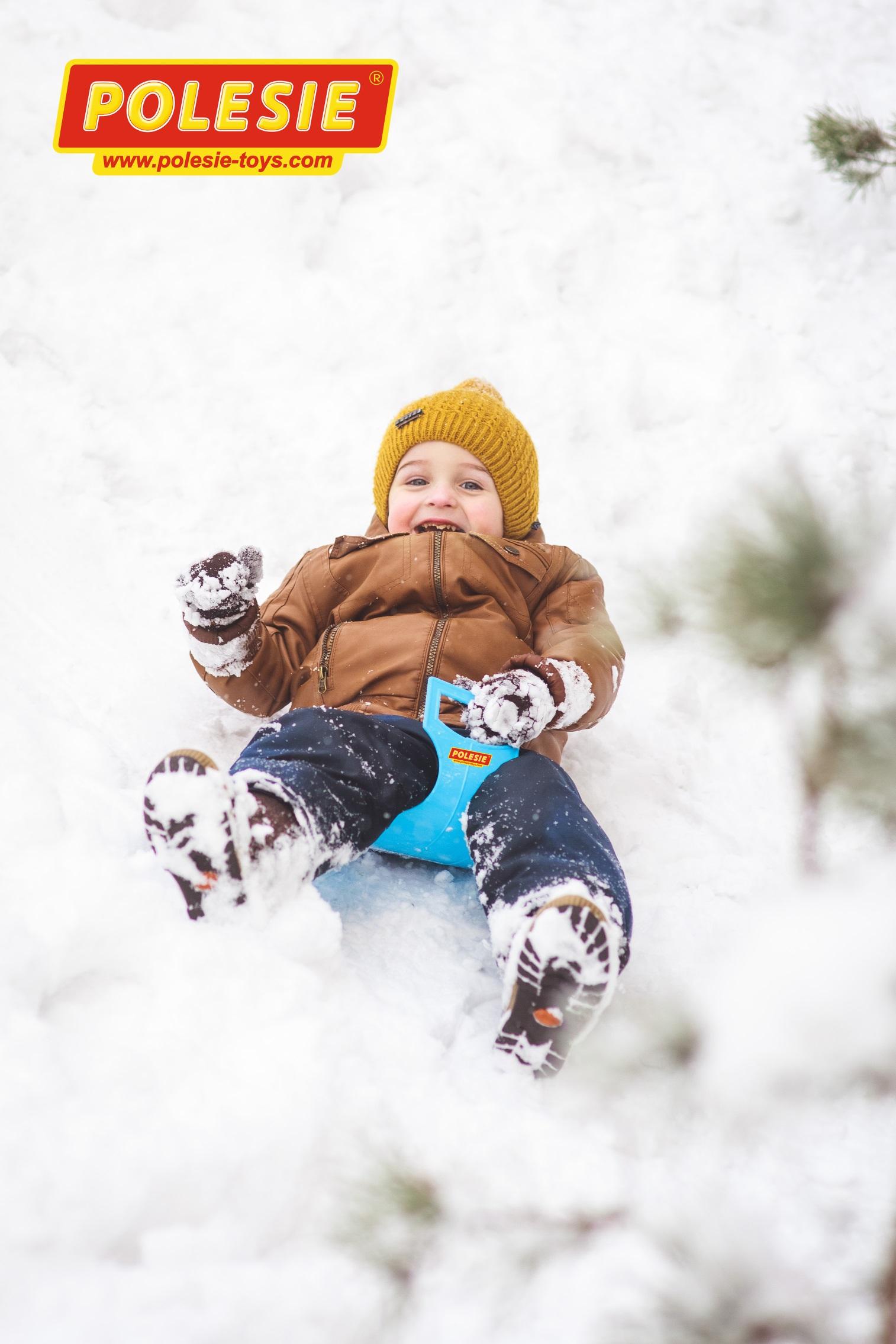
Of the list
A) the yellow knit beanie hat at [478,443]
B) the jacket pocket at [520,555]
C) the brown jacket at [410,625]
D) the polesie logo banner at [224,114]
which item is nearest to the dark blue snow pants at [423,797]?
the brown jacket at [410,625]

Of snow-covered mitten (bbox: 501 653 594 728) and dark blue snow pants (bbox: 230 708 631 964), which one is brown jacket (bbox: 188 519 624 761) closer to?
snow-covered mitten (bbox: 501 653 594 728)

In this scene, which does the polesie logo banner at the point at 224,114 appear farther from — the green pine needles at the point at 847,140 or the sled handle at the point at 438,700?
the sled handle at the point at 438,700

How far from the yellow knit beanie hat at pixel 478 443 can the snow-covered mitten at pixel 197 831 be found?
109 cm

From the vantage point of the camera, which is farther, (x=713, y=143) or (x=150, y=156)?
(x=713, y=143)

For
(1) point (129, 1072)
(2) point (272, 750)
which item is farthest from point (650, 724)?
(1) point (129, 1072)

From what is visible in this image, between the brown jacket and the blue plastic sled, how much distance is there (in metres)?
0.06

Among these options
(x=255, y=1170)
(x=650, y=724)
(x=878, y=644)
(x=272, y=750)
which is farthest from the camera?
(x=650, y=724)

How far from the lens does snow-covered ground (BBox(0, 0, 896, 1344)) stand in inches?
19.5

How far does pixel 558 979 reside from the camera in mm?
962

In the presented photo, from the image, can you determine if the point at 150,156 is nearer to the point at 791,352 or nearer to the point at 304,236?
the point at 304,236

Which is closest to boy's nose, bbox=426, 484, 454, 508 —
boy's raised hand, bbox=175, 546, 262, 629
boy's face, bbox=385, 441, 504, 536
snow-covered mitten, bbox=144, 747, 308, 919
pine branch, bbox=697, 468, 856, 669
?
boy's face, bbox=385, 441, 504, 536

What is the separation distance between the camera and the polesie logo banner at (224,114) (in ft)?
8.67

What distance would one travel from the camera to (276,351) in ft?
8.19

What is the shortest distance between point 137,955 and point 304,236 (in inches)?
91.4
